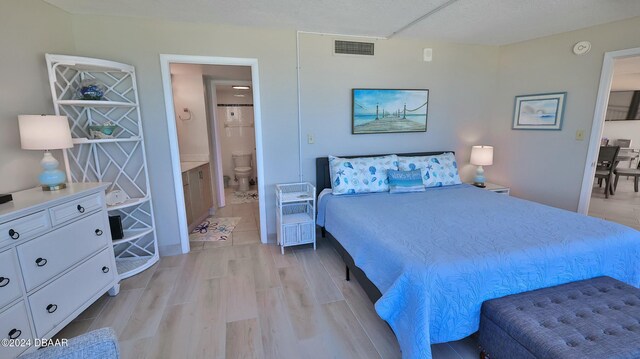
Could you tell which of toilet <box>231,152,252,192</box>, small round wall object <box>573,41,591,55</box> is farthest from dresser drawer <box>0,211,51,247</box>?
small round wall object <box>573,41,591,55</box>

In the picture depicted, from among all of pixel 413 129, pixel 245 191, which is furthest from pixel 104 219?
pixel 245 191

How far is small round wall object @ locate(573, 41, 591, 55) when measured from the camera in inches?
122

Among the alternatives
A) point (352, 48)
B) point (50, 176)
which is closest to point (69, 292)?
point (50, 176)

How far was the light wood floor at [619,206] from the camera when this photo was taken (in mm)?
4148

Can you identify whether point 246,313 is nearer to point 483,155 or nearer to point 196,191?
point 196,191

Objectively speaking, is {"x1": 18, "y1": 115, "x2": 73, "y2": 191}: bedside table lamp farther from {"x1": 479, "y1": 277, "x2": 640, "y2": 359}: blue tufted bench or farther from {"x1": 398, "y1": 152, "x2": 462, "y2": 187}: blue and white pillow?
{"x1": 398, "y1": 152, "x2": 462, "y2": 187}: blue and white pillow

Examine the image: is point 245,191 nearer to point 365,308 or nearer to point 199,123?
point 199,123

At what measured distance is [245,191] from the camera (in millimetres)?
6305

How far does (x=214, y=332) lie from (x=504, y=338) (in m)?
1.81

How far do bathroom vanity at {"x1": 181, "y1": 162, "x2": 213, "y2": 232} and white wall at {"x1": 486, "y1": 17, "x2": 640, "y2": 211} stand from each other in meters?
4.35

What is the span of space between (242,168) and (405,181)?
404cm

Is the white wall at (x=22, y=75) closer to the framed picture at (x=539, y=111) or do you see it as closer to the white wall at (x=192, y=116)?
the white wall at (x=192, y=116)

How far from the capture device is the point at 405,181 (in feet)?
10.6

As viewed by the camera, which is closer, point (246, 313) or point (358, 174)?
point (246, 313)
